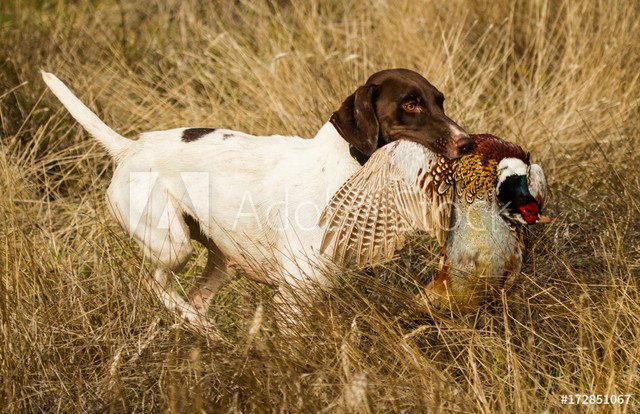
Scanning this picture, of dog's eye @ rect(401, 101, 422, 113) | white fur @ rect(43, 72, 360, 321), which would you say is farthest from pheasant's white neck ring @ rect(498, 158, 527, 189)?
white fur @ rect(43, 72, 360, 321)

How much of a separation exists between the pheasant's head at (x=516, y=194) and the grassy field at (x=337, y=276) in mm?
217

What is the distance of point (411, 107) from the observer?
3338 millimetres

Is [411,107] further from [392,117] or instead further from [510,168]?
[510,168]

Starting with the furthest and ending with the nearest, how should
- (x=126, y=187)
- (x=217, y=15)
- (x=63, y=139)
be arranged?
(x=217, y=15)
(x=63, y=139)
(x=126, y=187)

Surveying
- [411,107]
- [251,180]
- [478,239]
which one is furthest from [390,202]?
[251,180]

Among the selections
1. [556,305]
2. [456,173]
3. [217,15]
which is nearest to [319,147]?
[456,173]

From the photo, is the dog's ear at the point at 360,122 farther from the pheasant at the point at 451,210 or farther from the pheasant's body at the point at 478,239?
the pheasant's body at the point at 478,239

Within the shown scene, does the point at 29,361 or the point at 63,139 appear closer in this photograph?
the point at 29,361

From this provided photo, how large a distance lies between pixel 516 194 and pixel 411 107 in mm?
534

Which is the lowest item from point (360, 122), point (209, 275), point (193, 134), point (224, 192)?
point (209, 275)

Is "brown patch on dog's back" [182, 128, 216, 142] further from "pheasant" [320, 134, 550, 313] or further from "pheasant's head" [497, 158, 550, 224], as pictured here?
"pheasant's head" [497, 158, 550, 224]

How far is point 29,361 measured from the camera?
3.03 metres

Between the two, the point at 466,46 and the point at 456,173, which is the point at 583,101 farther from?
the point at 456,173

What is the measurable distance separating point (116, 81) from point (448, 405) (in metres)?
3.36
